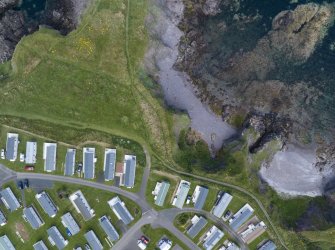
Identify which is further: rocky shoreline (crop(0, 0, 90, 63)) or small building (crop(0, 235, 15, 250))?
rocky shoreline (crop(0, 0, 90, 63))

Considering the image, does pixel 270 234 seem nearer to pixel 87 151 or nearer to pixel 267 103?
pixel 267 103

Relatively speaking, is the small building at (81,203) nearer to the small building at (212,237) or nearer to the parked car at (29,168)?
the parked car at (29,168)

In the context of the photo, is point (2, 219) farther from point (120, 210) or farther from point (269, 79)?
point (269, 79)

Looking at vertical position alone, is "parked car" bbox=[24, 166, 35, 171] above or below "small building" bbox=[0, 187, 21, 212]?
above

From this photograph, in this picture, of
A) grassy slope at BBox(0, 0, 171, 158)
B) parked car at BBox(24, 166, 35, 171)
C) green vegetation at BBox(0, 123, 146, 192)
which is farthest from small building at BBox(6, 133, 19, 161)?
grassy slope at BBox(0, 0, 171, 158)

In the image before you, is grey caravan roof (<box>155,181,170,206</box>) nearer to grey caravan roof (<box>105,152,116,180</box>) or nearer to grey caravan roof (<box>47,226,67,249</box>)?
grey caravan roof (<box>105,152,116,180</box>)

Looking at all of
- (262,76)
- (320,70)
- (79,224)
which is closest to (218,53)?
(262,76)

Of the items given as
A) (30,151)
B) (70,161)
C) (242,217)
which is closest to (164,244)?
(242,217)
